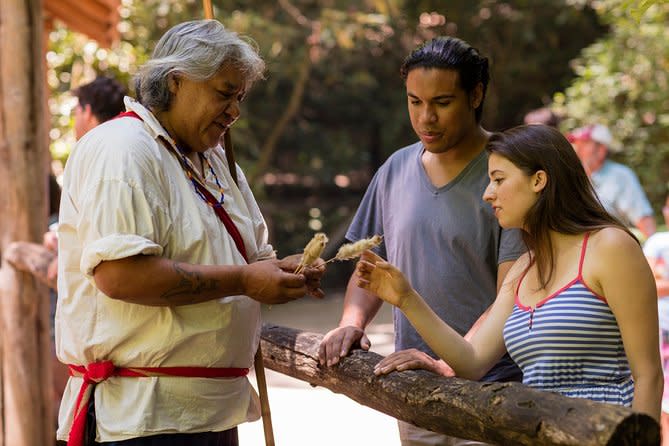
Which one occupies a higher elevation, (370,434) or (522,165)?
(522,165)

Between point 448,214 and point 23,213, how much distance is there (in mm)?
3160

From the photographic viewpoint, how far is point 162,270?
2473 mm

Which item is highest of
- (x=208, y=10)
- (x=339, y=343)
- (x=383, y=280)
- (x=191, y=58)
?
(x=208, y=10)

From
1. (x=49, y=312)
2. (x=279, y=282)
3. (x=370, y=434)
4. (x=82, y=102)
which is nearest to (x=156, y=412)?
(x=279, y=282)

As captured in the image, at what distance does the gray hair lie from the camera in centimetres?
268

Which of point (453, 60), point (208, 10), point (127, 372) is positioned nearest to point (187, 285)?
point (127, 372)

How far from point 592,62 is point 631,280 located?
29.4 ft

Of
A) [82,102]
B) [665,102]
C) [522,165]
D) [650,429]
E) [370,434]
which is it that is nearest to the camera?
[650,429]

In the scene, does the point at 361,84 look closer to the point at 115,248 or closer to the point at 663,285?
the point at 663,285

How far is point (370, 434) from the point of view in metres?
6.59

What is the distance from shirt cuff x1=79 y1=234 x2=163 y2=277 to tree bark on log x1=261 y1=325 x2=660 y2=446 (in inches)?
33.8

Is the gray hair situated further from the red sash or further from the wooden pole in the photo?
the wooden pole

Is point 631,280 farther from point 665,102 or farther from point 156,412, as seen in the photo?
point 665,102

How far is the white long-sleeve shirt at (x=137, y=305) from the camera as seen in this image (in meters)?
2.49
